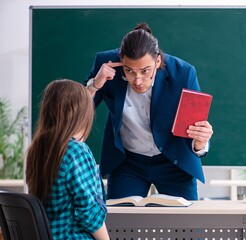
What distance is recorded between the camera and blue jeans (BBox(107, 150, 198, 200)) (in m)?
3.07

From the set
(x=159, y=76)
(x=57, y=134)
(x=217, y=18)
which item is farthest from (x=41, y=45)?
(x=57, y=134)

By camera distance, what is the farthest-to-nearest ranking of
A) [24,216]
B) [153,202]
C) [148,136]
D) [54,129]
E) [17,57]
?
1. [17,57]
2. [148,136]
3. [153,202]
4. [54,129]
5. [24,216]

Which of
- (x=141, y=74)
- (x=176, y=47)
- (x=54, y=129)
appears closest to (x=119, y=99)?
(x=141, y=74)

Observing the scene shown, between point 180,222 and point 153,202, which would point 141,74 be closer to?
point 153,202

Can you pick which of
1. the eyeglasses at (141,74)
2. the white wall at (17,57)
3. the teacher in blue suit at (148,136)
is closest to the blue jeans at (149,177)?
the teacher in blue suit at (148,136)

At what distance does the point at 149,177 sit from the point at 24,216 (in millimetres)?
1172

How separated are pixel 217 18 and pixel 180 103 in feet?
8.04

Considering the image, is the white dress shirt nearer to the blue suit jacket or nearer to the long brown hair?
the blue suit jacket

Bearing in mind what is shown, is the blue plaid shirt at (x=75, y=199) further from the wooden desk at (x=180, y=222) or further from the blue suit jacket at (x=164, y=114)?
the blue suit jacket at (x=164, y=114)

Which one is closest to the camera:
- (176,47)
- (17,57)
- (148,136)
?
(148,136)

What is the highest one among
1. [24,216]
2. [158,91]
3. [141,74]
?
[141,74]

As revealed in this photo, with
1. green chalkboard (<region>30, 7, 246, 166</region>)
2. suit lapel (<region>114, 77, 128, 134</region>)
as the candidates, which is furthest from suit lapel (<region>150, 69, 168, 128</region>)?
green chalkboard (<region>30, 7, 246, 166</region>)

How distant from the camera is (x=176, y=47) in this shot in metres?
5.16

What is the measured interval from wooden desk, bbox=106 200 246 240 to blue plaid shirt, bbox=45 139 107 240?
0.61 m
